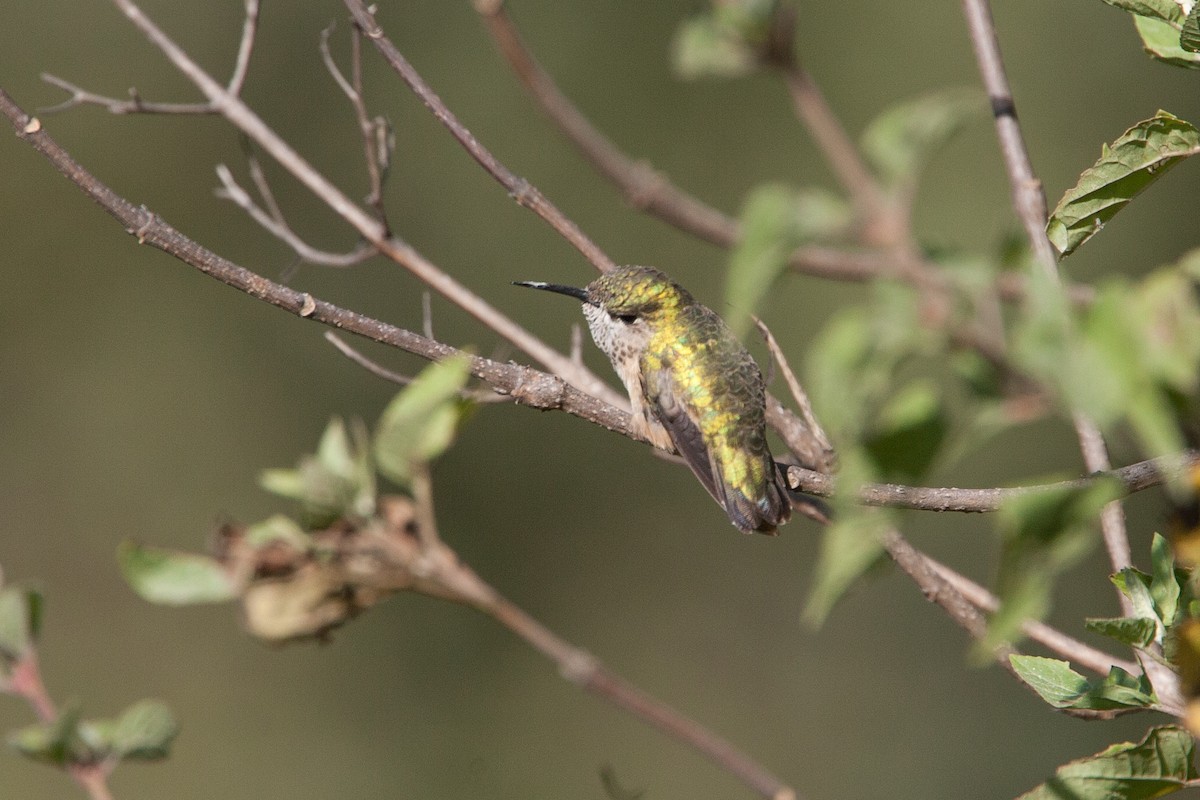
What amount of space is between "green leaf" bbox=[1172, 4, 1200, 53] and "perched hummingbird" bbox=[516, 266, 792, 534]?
5.95 feet

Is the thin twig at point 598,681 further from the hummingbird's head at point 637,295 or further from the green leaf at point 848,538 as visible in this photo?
the hummingbird's head at point 637,295

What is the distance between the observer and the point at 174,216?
482 inches

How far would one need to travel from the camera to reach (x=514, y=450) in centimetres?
1178

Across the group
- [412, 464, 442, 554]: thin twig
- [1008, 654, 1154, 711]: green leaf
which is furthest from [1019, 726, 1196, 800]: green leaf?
[412, 464, 442, 554]: thin twig

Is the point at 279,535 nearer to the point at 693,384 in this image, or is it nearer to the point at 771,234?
the point at 771,234

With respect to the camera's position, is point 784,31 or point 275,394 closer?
point 784,31

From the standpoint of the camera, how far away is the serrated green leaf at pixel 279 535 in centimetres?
128

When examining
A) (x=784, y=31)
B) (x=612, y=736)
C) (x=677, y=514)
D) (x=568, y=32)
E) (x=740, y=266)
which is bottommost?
(x=612, y=736)

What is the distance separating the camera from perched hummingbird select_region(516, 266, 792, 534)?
3832mm

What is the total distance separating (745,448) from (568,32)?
349 inches

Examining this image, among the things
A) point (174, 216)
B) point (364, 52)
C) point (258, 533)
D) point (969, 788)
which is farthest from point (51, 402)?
point (258, 533)

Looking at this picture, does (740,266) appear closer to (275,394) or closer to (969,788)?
(969,788)

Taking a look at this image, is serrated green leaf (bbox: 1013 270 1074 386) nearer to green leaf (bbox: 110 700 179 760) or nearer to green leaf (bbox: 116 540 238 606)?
green leaf (bbox: 116 540 238 606)

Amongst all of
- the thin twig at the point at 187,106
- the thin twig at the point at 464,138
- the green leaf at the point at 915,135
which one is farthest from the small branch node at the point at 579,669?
the thin twig at the point at 187,106
